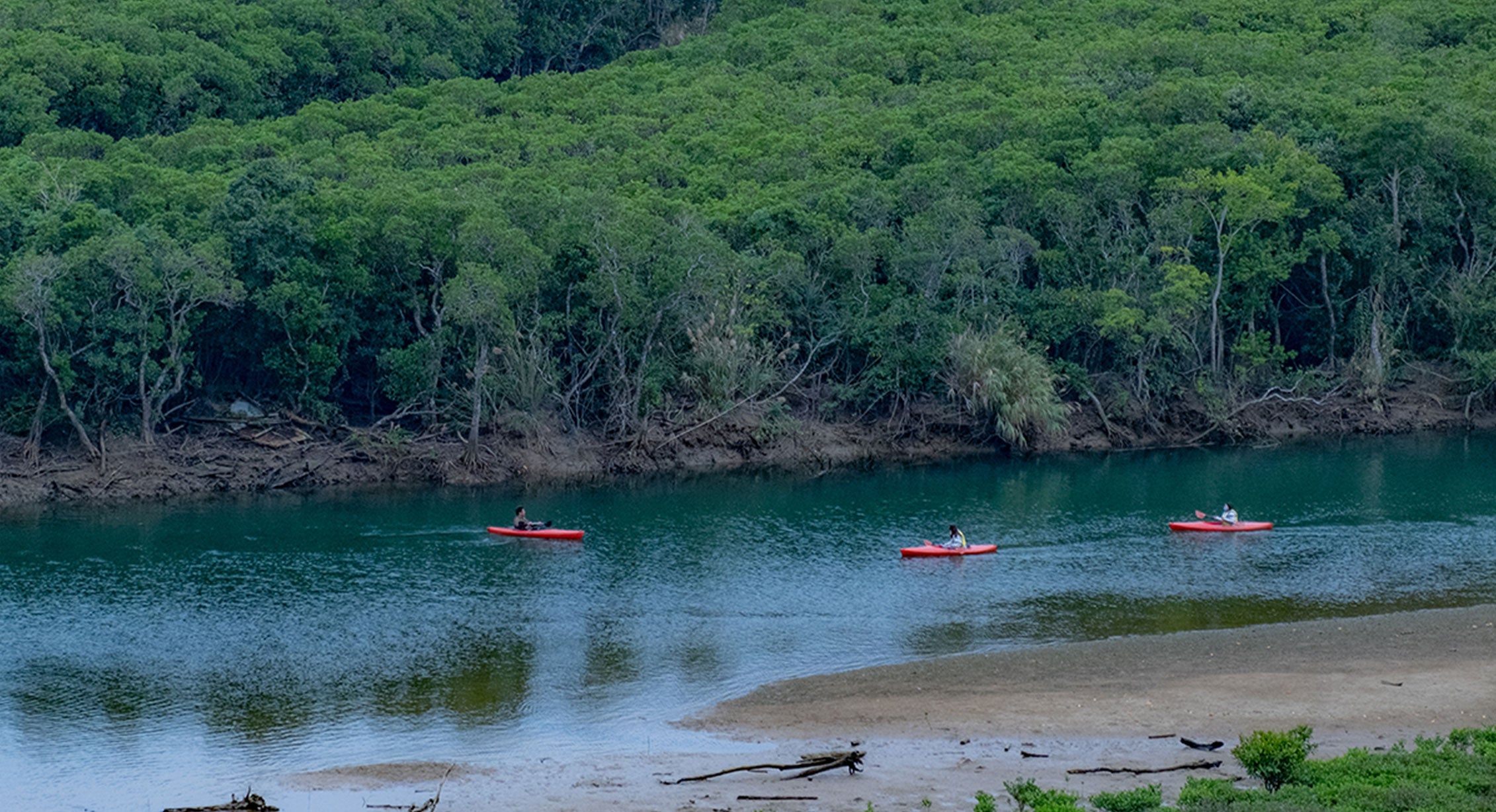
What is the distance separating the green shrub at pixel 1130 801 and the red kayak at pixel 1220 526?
2534cm

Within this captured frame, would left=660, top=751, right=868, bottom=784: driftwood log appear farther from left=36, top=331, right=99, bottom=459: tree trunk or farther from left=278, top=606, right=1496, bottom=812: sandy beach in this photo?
left=36, top=331, right=99, bottom=459: tree trunk

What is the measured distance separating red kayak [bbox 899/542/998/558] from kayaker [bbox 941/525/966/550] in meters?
0.07

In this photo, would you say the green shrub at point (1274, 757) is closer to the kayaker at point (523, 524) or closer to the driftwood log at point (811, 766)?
the driftwood log at point (811, 766)

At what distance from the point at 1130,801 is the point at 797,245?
134 ft

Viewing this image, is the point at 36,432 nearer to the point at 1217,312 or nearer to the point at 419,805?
the point at 419,805

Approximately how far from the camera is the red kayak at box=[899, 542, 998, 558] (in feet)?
145

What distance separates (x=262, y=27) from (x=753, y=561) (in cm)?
4942

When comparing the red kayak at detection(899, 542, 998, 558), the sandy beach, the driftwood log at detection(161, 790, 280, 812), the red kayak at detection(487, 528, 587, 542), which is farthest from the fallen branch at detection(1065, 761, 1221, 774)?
the red kayak at detection(487, 528, 587, 542)

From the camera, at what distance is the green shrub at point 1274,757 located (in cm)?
2292

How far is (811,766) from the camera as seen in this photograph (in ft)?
85.6

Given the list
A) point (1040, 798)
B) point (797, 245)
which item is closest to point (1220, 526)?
point (797, 245)

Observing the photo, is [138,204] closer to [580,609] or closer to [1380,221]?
[580,609]

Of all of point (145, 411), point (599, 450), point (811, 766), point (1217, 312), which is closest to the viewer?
point (811, 766)

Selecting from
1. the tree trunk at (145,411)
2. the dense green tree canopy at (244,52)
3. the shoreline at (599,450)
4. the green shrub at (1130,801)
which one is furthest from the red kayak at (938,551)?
the dense green tree canopy at (244,52)
